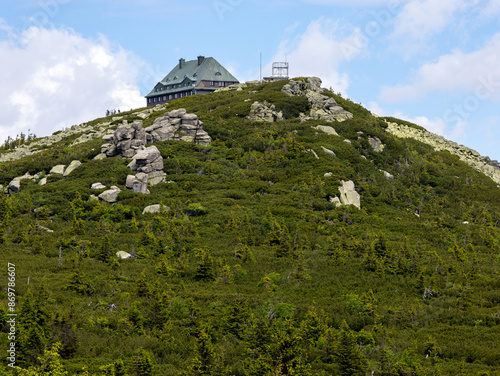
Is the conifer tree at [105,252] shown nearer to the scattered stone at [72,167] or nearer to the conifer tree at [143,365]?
the conifer tree at [143,365]

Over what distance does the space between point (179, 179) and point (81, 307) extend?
1056 inches

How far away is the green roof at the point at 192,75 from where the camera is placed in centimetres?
10700

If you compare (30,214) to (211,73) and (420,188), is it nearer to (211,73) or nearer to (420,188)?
(420,188)

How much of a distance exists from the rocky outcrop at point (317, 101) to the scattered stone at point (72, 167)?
1245 inches

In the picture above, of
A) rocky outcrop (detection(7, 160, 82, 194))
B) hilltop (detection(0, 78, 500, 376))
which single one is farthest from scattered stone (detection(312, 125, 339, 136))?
rocky outcrop (detection(7, 160, 82, 194))

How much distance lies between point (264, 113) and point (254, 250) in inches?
1572

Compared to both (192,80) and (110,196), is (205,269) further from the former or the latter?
(192,80)

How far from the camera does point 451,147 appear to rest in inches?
3184

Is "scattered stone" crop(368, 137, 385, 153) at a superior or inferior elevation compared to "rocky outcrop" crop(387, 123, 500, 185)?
inferior

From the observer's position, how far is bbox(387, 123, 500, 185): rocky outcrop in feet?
238

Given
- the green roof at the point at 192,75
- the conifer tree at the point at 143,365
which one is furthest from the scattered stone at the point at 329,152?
the green roof at the point at 192,75

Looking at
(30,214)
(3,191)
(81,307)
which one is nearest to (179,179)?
(30,214)

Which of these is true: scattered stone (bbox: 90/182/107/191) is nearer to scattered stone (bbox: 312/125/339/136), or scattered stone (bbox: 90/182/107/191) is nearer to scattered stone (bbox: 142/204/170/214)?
scattered stone (bbox: 142/204/170/214)

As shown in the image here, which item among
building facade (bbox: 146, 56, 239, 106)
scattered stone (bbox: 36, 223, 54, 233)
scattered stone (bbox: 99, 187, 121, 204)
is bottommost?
scattered stone (bbox: 36, 223, 54, 233)
